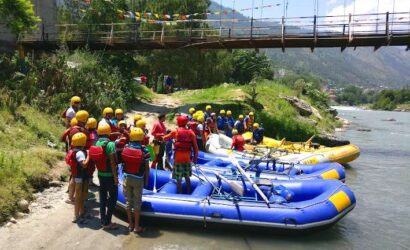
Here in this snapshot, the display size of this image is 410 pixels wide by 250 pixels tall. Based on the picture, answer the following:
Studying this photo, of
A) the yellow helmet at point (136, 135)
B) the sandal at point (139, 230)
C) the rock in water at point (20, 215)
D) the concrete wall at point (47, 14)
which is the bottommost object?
the sandal at point (139, 230)

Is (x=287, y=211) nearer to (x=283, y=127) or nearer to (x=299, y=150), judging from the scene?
(x=299, y=150)

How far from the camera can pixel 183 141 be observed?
8891 mm

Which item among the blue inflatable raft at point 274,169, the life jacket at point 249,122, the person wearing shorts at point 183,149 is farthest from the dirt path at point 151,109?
the person wearing shorts at point 183,149

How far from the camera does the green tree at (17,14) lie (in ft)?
47.4

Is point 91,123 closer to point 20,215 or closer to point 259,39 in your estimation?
point 20,215

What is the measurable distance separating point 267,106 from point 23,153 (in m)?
20.4

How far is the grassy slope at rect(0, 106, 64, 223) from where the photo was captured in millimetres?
8219

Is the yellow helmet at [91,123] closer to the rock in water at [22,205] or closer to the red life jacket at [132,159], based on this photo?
the red life jacket at [132,159]

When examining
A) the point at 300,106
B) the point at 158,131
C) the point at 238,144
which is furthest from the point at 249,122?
the point at 300,106

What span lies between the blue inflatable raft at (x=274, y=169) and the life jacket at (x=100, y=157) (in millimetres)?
3854

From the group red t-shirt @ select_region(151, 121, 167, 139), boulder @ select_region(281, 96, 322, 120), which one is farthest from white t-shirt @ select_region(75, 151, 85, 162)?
boulder @ select_region(281, 96, 322, 120)

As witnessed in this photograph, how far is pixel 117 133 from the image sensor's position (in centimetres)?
874

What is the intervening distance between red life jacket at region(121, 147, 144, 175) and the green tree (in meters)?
9.31

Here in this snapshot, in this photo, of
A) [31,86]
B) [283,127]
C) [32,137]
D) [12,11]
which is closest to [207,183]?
[32,137]
